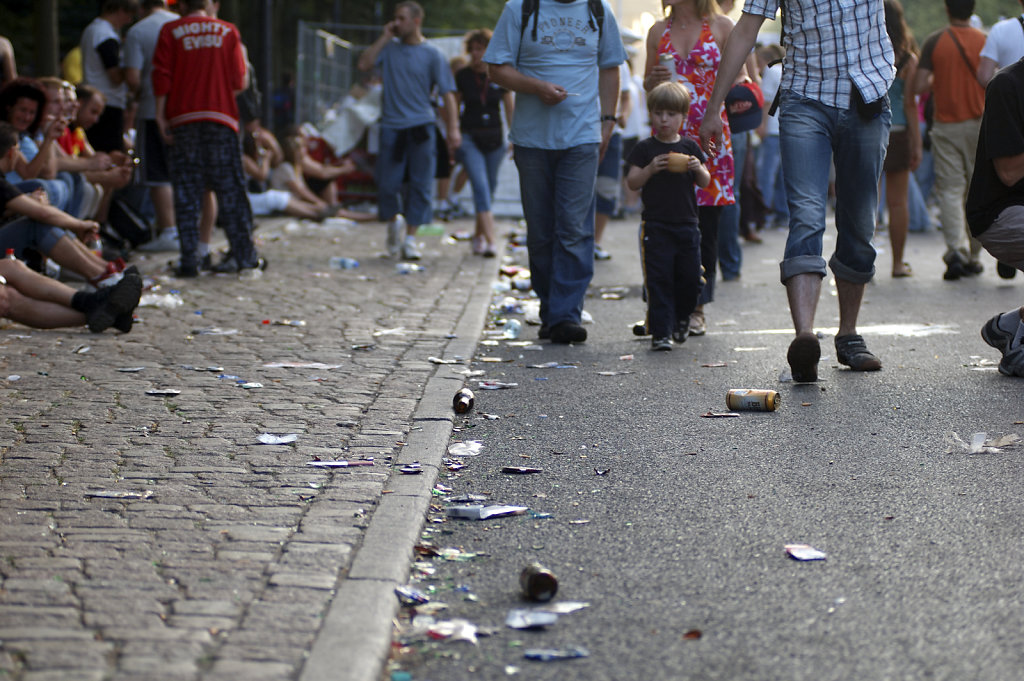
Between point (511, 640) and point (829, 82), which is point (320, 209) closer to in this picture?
point (829, 82)

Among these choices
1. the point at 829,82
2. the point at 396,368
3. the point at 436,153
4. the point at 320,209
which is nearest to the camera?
the point at 829,82

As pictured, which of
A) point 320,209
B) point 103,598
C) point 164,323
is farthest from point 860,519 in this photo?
point 320,209

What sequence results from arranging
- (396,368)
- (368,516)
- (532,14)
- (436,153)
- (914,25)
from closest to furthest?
(368,516)
(396,368)
(532,14)
(436,153)
(914,25)

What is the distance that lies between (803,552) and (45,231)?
6.27 metres

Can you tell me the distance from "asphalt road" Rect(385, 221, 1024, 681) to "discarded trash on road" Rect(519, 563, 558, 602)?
0.03 meters

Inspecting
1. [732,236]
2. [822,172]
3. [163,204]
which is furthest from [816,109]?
[163,204]

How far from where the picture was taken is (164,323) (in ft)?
26.7

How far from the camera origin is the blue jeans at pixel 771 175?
16.1 m

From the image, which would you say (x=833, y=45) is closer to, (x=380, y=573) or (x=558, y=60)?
(x=558, y=60)

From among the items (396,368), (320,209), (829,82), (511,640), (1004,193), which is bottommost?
(320,209)

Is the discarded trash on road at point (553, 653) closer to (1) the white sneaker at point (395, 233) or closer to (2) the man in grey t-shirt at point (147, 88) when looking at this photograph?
(2) the man in grey t-shirt at point (147, 88)

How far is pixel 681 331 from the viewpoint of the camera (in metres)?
7.40

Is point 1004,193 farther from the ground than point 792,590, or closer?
farther from the ground

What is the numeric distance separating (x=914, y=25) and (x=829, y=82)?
53.7 metres
